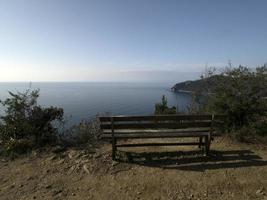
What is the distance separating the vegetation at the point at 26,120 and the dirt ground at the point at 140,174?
1.56 m

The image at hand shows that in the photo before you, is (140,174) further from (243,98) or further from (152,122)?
(243,98)

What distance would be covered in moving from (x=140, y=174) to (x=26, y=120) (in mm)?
5296

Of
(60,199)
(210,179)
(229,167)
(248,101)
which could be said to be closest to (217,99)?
(248,101)

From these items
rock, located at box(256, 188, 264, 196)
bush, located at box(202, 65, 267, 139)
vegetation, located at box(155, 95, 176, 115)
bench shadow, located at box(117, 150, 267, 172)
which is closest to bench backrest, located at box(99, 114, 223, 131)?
bench shadow, located at box(117, 150, 267, 172)

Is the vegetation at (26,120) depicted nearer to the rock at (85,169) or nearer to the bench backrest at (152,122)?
the rock at (85,169)

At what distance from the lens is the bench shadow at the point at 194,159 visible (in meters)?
6.38

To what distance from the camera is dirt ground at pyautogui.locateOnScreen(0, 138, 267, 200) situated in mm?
5188

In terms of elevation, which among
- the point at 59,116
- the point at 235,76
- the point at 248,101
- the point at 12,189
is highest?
the point at 235,76

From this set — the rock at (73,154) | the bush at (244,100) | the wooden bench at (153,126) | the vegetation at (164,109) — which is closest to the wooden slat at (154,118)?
the wooden bench at (153,126)

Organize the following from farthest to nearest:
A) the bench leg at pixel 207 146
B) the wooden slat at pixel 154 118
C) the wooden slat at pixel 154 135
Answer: the bench leg at pixel 207 146 → the wooden slat at pixel 154 135 → the wooden slat at pixel 154 118

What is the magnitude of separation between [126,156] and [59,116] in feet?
14.1

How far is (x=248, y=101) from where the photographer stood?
9531 mm

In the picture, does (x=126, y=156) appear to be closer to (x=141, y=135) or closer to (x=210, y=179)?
(x=141, y=135)

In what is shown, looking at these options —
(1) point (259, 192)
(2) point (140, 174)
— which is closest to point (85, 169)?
(2) point (140, 174)
